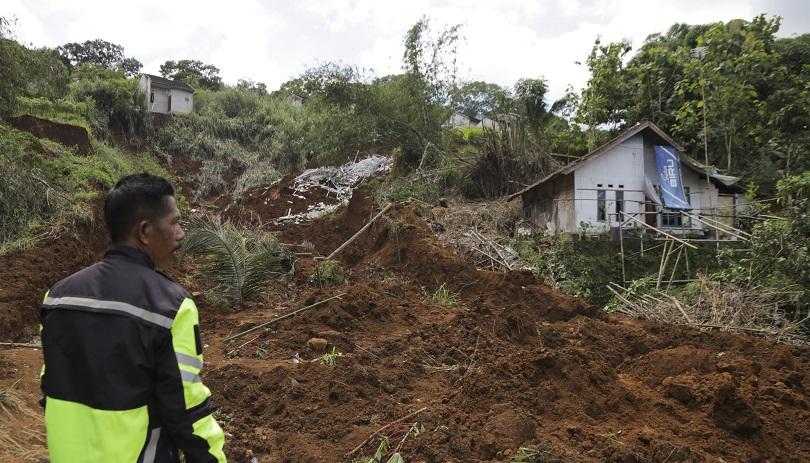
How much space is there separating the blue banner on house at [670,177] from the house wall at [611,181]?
577 millimetres

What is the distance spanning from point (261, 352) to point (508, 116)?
711 inches

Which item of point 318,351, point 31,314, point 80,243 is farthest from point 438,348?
point 80,243

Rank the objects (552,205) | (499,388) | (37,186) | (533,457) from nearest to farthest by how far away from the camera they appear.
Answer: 1. (533,457)
2. (499,388)
3. (37,186)
4. (552,205)

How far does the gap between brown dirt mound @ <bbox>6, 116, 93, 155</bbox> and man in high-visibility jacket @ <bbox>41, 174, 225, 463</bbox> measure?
19212 mm

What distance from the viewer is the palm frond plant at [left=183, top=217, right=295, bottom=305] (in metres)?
10.1

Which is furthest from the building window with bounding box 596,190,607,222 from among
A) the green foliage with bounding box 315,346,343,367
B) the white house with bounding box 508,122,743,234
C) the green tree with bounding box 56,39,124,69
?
the green tree with bounding box 56,39,124,69

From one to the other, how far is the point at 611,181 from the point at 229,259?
44.0 ft

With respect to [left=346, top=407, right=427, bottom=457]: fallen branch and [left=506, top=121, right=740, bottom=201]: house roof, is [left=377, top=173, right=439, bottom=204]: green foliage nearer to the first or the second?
[left=506, top=121, right=740, bottom=201]: house roof

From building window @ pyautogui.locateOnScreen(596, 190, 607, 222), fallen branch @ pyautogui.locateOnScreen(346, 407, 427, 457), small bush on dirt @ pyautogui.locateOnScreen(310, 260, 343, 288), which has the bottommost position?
fallen branch @ pyautogui.locateOnScreen(346, 407, 427, 457)

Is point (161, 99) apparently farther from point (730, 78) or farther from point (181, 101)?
point (730, 78)

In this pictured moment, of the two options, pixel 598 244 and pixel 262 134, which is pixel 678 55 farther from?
pixel 262 134

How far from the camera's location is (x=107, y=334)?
1.76 metres

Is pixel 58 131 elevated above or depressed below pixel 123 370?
above

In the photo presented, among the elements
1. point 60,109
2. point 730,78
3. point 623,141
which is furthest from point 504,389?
point 60,109
